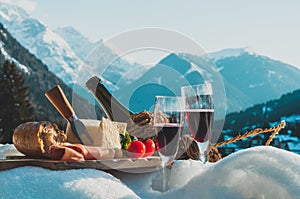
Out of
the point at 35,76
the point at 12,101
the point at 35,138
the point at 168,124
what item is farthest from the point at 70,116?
the point at 35,76

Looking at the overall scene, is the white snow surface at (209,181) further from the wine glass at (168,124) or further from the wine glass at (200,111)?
the wine glass at (200,111)

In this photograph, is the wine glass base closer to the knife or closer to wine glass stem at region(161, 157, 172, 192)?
wine glass stem at region(161, 157, 172, 192)

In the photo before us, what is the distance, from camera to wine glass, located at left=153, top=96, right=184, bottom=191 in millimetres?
1656

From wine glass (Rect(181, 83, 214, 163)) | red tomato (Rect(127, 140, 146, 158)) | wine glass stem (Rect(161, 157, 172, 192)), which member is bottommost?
red tomato (Rect(127, 140, 146, 158))

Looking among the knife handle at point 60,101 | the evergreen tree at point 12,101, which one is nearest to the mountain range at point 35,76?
the evergreen tree at point 12,101

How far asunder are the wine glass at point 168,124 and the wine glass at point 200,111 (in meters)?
0.09

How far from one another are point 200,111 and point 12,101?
31.6 m

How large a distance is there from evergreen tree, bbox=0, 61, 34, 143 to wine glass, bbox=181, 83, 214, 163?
30434 millimetres

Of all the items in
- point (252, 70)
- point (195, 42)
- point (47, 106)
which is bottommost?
point (252, 70)

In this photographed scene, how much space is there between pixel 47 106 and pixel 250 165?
53721 mm

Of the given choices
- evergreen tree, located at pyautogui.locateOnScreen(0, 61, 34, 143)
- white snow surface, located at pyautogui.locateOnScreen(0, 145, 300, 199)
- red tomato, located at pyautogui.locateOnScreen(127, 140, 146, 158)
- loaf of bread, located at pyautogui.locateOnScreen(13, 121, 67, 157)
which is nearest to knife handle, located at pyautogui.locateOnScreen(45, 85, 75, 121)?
loaf of bread, located at pyautogui.locateOnScreen(13, 121, 67, 157)

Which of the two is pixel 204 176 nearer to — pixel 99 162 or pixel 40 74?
pixel 99 162

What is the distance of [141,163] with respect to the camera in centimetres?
183

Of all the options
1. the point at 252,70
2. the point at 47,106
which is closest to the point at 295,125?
the point at 47,106
